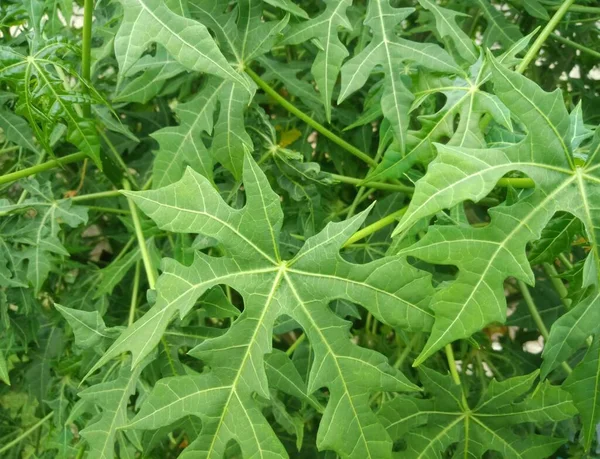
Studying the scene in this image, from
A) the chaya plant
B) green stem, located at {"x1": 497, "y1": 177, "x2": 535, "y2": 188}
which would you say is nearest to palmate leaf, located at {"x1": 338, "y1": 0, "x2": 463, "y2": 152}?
the chaya plant

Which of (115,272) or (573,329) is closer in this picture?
(573,329)

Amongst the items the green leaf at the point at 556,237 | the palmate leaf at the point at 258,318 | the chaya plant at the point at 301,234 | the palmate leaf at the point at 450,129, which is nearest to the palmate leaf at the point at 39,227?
the chaya plant at the point at 301,234

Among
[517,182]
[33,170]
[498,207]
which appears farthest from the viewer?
[33,170]

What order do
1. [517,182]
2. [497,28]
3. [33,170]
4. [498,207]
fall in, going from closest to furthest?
[498,207] < [517,182] < [33,170] < [497,28]

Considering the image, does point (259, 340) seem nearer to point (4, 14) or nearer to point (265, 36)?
point (265, 36)

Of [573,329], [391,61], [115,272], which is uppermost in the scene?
[391,61]

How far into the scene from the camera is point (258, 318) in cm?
56

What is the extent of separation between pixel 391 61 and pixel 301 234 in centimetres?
25

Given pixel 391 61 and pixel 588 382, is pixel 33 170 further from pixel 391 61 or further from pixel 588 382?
pixel 588 382

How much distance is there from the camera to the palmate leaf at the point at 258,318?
537 mm

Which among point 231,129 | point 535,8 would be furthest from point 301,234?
point 535,8

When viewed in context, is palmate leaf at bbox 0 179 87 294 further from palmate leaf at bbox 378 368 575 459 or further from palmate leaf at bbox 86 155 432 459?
palmate leaf at bbox 378 368 575 459

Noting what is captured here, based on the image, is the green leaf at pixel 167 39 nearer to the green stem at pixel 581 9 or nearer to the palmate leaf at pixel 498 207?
the palmate leaf at pixel 498 207

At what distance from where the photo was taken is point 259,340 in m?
0.56
